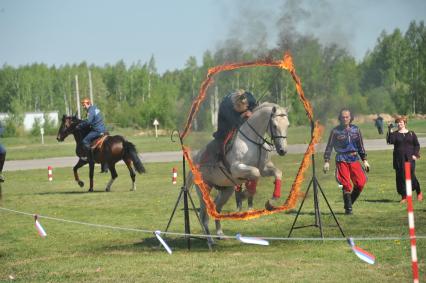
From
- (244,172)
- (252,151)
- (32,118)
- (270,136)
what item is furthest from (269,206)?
(32,118)

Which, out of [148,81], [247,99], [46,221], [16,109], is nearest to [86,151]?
[46,221]

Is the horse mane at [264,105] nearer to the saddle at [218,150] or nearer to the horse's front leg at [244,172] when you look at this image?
the saddle at [218,150]

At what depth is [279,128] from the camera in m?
12.2

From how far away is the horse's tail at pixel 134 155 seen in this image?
24.2 metres

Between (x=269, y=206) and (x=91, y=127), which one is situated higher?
(x=91, y=127)

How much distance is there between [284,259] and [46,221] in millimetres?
7938

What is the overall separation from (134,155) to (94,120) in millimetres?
1840

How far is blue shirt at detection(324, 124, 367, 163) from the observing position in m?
16.2

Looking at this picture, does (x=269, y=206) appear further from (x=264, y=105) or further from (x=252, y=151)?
(x=264, y=105)

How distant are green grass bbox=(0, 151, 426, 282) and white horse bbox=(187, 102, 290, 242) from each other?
2.05 feet

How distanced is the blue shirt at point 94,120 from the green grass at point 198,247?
3.45 m

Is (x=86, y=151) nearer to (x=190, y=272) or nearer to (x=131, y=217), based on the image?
(x=131, y=217)

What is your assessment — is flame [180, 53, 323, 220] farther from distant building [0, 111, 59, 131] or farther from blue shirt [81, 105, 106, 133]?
distant building [0, 111, 59, 131]

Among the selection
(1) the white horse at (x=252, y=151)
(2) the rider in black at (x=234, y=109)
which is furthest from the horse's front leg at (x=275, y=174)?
(2) the rider in black at (x=234, y=109)
